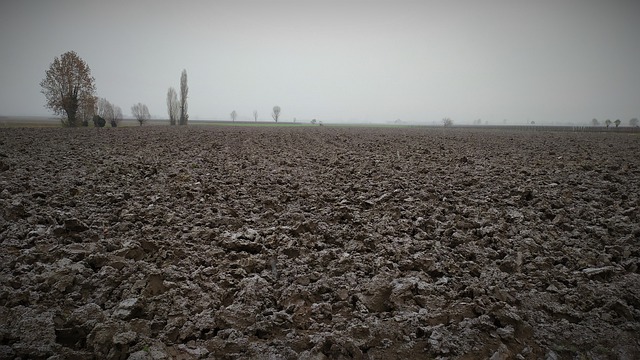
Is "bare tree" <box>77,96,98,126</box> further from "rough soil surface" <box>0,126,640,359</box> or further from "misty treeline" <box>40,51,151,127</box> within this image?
"rough soil surface" <box>0,126,640,359</box>

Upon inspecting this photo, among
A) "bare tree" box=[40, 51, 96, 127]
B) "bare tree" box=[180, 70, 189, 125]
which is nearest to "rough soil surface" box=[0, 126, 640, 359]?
"bare tree" box=[40, 51, 96, 127]

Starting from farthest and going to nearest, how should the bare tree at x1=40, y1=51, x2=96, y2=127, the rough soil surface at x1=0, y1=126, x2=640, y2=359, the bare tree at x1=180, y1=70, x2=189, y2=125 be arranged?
the bare tree at x1=180, y1=70, x2=189, y2=125, the bare tree at x1=40, y1=51, x2=96, y2=127, the rough soil surface at x1=0, y1=126, x2=640, y2=359

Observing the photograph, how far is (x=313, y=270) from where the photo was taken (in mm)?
4156

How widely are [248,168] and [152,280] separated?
646cm

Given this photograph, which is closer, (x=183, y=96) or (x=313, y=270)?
(x=313, y=270)

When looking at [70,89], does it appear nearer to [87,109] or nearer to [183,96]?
[87,109]

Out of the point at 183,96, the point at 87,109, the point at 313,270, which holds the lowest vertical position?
the point at 313,270

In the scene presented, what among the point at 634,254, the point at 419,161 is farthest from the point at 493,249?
the point at 419,161

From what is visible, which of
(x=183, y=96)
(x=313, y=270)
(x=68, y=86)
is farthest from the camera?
(x=183, y=96)

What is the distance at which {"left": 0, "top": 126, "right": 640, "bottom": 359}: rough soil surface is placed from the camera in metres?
3.01

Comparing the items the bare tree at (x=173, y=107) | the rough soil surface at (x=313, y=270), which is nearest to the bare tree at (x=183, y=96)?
the bare tree at (x=173, y=107)

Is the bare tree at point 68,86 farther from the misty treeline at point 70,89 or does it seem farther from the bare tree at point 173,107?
the bare tree at point 173,107

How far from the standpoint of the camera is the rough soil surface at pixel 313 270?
301 cm

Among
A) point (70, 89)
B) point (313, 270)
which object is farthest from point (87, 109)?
point (313, 270)
